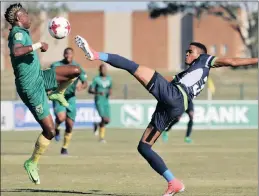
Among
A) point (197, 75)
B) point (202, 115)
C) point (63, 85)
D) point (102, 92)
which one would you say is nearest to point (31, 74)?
point (63, 85)

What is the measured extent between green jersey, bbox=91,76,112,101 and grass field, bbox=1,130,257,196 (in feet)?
4.49

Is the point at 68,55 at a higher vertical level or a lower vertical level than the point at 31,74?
lower

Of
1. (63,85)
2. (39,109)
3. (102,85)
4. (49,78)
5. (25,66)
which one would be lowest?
(102,85)

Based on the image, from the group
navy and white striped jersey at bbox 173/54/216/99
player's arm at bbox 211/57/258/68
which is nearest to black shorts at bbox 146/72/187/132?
navy and white striped jersey at bbox 173/54/216/99

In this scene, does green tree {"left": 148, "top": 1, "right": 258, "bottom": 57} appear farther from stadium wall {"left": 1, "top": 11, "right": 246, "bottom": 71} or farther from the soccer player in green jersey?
the soccer player in green jersey

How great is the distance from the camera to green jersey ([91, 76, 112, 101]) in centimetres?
2764

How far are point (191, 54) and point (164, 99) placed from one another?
833 millimetres

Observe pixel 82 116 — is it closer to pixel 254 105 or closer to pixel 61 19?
pixel 254 105

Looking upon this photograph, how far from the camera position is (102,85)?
27828mm

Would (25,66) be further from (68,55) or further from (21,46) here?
(68,55)

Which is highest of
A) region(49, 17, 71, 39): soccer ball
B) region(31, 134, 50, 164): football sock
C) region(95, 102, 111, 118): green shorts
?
region(49, 17, 71, 39): soccer ball

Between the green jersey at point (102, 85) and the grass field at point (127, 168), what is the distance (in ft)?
4.49

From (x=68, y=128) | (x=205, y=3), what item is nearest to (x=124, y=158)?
(x=68, y=128)

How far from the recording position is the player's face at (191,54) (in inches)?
506
